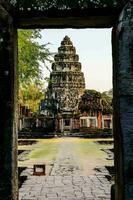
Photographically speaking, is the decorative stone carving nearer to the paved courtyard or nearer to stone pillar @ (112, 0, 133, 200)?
the paved courtyard

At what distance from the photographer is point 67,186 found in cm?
878

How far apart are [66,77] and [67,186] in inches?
2112

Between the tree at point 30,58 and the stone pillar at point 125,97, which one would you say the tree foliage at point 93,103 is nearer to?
the tree at point 30,58

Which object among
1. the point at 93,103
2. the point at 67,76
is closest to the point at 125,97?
the point at 93,103

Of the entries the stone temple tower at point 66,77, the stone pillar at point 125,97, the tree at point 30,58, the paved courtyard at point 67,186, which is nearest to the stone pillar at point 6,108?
the stone pillar at point 125,97

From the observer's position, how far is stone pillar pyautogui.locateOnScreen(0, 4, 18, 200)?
176 inches

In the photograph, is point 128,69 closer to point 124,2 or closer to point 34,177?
point 124,2

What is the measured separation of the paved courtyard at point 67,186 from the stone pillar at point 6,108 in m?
2.90

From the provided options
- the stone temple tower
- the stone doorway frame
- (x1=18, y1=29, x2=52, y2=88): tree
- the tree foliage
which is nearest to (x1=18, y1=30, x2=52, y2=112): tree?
(x1=18, y1=29, x2=52, y2=88): tree

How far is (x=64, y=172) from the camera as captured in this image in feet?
37.4

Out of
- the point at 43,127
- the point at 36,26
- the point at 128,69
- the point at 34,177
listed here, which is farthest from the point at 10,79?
the point at 43,127

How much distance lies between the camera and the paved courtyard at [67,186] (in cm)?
756

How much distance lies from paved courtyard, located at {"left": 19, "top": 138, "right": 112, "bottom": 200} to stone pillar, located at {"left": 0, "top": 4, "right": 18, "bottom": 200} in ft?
9.52

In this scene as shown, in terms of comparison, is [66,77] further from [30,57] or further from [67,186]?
[67,186]
